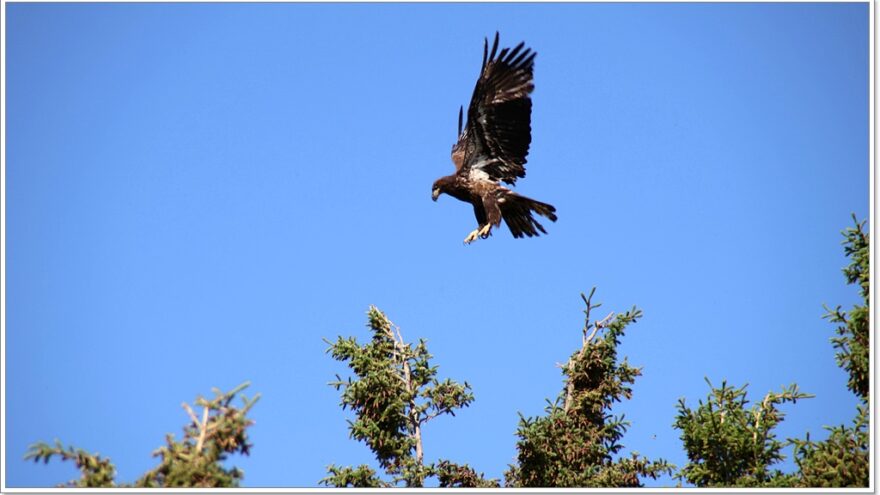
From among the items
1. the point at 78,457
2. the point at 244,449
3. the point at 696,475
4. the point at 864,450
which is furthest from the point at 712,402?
the point at 78,457

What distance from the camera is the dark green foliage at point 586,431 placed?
1014 centimetres

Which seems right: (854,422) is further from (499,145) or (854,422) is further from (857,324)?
(499,145)

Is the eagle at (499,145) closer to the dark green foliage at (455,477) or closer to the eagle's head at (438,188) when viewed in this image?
the eagle's head at (438,188)

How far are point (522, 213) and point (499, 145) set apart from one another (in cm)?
89

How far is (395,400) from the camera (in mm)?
10445

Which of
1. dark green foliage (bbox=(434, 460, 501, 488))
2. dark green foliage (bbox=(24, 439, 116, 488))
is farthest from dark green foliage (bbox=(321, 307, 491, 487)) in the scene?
dark green foliage (bbox=(24, 439, 116, 488))

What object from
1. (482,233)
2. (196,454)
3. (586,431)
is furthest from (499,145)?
(196,454)

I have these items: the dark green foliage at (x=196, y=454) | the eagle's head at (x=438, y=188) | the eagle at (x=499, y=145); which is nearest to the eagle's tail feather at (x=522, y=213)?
the eagle at (x=499, y=145)

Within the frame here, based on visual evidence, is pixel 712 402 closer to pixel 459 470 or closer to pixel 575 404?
pixel 575 404

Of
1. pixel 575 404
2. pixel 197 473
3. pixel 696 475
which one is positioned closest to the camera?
pixel 197 473

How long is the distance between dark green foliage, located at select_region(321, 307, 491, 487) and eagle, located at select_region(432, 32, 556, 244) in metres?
3.43

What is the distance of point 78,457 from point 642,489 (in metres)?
4.50

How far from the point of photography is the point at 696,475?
10023 mm

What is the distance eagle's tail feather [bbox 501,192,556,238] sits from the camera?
45.8 ft
